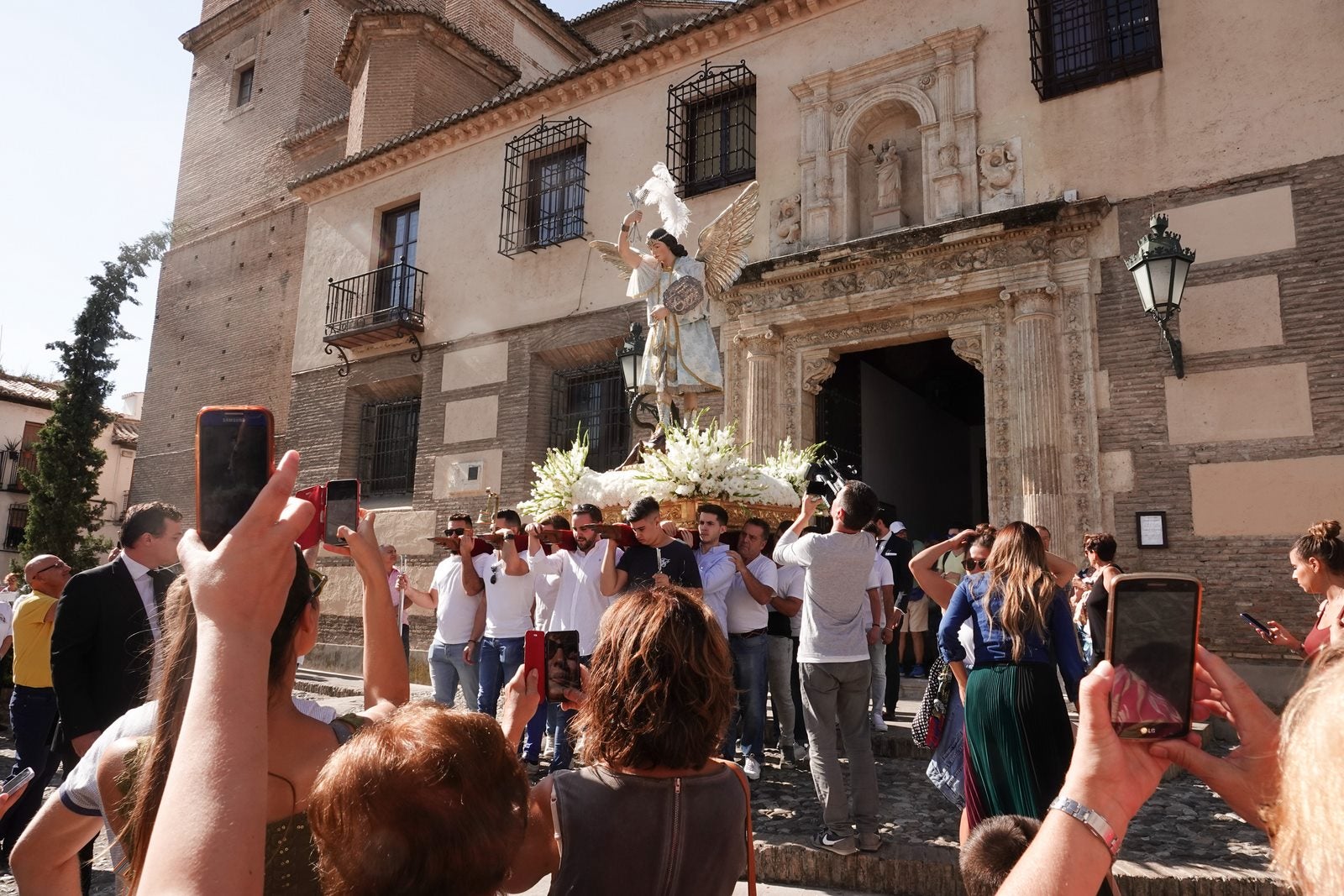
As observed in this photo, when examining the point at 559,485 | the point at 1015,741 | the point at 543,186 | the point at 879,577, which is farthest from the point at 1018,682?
the point at 543,186

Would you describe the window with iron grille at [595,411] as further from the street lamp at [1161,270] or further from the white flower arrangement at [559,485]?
the street lamp at [1161,270]

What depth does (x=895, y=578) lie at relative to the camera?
8.92m

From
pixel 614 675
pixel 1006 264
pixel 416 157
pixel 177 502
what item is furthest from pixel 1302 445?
pixel 177 502

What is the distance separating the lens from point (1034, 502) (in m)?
9.17

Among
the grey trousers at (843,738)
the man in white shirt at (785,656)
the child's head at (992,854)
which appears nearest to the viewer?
the child's head at (992,854)

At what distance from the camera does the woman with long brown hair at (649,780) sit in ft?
5.88

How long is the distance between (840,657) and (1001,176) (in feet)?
24.9

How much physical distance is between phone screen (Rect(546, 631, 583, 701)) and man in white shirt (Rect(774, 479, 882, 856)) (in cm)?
273

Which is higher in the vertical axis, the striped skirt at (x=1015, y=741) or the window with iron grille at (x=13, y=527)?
the window with iron grille at (x=13, y=527)

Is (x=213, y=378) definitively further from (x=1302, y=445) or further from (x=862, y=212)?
(x=1302, y=445)

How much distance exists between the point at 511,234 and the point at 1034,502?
9.11 m

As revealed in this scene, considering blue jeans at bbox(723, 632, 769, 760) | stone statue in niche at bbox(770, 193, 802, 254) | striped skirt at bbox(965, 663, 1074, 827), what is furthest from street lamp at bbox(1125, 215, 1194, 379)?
striped skirt at bbox(965, 663, 1074, 827)

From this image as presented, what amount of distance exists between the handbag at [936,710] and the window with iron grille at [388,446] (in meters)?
12.5

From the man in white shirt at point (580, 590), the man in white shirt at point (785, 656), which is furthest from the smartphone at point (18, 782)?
the man in white shirt at point (785, 656)
